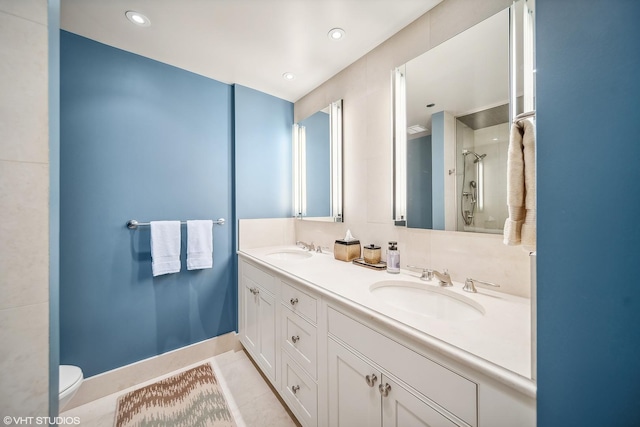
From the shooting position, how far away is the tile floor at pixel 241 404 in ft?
4.45

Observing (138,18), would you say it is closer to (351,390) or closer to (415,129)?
(415,129)

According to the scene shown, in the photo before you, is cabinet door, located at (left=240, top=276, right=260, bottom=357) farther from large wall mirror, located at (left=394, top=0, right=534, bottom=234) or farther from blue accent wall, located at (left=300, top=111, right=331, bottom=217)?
large wall mirror, located at (left=394, top=0, right=534, bottom=234)

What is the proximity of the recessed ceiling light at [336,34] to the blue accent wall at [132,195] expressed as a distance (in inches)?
42.5

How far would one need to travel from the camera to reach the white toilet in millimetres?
1146

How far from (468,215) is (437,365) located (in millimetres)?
735

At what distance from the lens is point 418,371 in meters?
0.70

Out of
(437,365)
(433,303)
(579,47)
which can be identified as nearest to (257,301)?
(433,303)

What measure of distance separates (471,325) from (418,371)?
227mm

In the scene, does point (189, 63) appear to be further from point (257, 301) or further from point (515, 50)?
point (515, 50)

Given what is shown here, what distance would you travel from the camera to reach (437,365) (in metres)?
0.65

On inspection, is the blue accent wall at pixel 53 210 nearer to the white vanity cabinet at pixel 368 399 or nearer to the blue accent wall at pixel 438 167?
the white vanity cabinet at pixel 368 399

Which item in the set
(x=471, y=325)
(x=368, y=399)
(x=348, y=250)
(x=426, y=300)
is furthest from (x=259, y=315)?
(x=471, y=325)

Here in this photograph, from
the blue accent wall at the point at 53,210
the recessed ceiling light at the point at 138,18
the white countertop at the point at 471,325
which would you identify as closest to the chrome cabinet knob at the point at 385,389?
the white countertop at the point at 471,325

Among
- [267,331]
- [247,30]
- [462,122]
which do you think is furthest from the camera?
[267,331]
